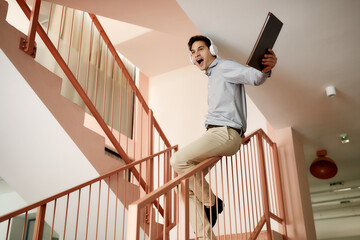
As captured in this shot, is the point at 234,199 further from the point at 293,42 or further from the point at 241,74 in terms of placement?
the point at 293,42

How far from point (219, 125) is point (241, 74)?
38 cm

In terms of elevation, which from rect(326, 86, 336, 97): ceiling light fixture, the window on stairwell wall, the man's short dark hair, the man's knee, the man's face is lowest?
the man's knee

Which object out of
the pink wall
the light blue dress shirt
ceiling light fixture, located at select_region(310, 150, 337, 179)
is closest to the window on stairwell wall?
the pink wall

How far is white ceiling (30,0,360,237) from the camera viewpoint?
2.75 m

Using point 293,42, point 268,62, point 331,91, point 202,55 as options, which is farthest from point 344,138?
point 268,62

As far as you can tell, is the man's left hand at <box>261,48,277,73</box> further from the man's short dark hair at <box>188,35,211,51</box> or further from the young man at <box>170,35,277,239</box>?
the man's short dark hair at <box>188,35,211,51</box>

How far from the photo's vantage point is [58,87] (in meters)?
3.14

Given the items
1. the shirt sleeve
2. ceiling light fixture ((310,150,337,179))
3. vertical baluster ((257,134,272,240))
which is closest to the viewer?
the shirt sleeve

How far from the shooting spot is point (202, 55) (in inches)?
108

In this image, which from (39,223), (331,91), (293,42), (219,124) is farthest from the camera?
(331,91)

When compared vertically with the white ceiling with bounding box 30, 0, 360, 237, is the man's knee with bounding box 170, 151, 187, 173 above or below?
below

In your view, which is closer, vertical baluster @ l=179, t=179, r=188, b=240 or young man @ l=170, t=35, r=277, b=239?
vertical baluster @ l=179, t=179, r=188, b=240

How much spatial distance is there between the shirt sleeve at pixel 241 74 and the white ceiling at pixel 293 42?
1.74 ft

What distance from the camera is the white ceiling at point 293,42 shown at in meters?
2.75
